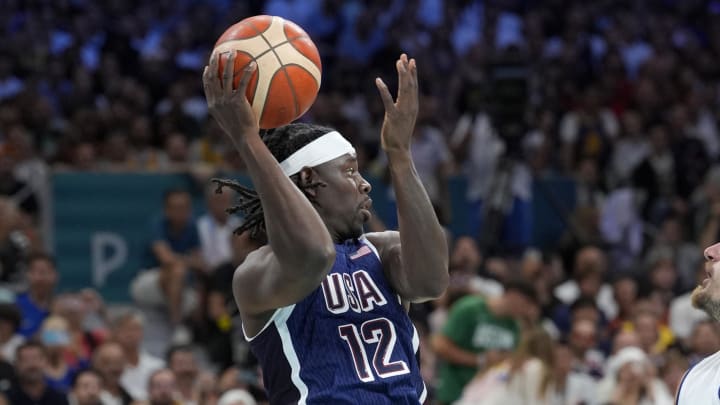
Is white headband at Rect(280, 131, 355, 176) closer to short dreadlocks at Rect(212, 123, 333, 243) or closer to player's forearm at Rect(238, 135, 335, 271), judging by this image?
short dreadlocks at Rect(212, 123, 333, 243)

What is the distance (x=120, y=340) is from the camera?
30.2ft

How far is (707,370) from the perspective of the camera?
4.26 metres

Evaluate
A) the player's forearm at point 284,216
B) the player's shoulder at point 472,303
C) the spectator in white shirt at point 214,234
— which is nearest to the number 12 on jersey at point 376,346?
the player's forearm at point 284,216

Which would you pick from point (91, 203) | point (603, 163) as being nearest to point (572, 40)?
point (603, 163)

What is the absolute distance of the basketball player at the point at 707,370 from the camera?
416 centimetres

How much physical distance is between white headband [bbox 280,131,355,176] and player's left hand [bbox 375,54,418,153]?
185mm

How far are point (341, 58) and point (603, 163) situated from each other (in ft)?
11.0

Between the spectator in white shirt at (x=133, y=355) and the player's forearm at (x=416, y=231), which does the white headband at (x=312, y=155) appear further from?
the spectator in white shirt at (x=133, y=355)

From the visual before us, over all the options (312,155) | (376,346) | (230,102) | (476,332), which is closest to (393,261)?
(376,346)

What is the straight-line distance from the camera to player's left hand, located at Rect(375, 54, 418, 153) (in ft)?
13.8

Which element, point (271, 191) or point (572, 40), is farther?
point (572, 40)

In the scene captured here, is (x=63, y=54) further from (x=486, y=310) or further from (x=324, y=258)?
(x=324, y=258)

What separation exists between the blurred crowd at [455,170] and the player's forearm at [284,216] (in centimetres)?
453

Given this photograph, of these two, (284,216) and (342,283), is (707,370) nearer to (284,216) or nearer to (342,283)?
(342,283)
